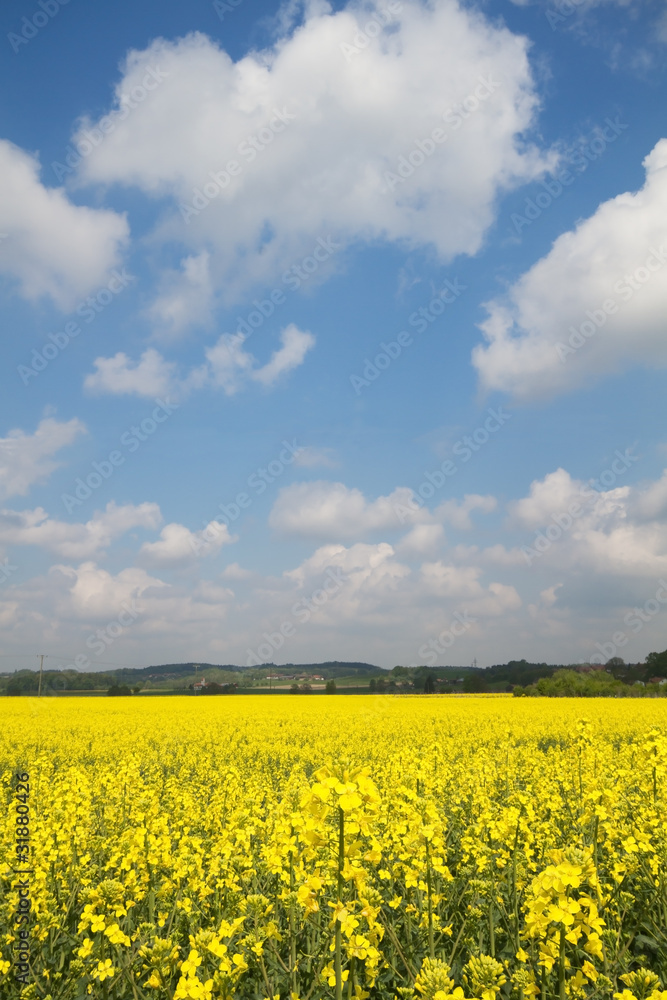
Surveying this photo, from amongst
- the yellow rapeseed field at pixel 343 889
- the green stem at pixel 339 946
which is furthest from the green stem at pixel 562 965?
the green stem at pixel 339 946

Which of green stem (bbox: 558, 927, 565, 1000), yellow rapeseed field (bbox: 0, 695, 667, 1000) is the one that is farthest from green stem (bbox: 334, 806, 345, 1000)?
green stem (bbox: 558, 927, 565, 1000)

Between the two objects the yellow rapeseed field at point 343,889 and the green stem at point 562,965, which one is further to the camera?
the yellow rapeseed field at point 343,889

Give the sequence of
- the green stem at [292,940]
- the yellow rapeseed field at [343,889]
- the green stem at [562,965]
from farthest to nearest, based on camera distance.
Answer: the green stem at [292,940], the yellow rapeseed field at [343,889], the green stem at [562,965]

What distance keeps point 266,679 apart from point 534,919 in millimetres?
64336

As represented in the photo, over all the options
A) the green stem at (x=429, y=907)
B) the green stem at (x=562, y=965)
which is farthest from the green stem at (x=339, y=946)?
the green stem at (x=429, y=907)

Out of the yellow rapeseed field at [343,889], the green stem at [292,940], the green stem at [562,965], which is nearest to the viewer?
the green stem at [562,965]

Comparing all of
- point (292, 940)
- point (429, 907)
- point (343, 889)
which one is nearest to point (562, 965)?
point (343, 889)

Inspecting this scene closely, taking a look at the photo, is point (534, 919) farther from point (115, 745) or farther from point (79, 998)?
point (115, 745)

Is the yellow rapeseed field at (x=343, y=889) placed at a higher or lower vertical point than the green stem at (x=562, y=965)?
lower

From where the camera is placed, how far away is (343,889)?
2.22 meters

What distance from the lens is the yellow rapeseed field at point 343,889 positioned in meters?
2.60

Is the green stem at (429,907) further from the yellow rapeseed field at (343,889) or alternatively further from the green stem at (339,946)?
the green stem at (339,946)

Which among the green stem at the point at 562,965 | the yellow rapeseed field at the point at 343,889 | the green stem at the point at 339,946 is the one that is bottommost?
the yellow rapeseed field at the point at 343,889

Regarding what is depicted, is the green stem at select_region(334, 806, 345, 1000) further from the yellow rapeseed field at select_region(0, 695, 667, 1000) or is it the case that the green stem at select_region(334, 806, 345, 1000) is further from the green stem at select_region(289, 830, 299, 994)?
the green stem at select_region(289, 830, 299, 994)
